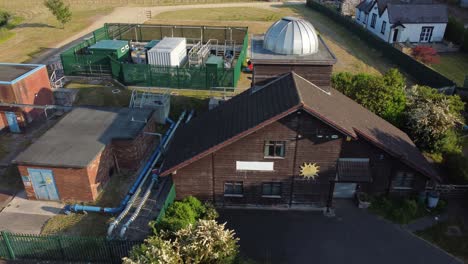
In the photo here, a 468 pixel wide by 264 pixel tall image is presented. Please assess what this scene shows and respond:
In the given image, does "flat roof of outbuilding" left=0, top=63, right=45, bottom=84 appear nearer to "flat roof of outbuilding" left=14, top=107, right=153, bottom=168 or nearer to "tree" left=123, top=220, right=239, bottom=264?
"flat roof of outbuilding" left=14, top=107, right=153, bottom=168

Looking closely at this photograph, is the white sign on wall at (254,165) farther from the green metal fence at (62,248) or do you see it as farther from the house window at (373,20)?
the house window at (373,20)

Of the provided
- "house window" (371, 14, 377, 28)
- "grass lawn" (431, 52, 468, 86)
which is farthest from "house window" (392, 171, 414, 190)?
"house window" (371, 14, 377, 28)

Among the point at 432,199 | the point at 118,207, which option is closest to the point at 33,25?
the point at 118,207

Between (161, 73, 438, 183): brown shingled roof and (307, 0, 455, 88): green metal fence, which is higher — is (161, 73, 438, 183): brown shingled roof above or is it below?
above

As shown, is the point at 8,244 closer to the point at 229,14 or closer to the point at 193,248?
the point at 193,248

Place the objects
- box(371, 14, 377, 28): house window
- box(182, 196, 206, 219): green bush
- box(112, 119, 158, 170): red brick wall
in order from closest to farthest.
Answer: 1. box(182, 196, 206, 219): green bush
2. box(112, 119, 158, 170): red brick wall
3. box(371, 14, 377, 28): house window

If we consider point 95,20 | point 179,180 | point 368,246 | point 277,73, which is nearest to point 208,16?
point 95,20

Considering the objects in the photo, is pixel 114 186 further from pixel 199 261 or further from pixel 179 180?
pixel 199 261
